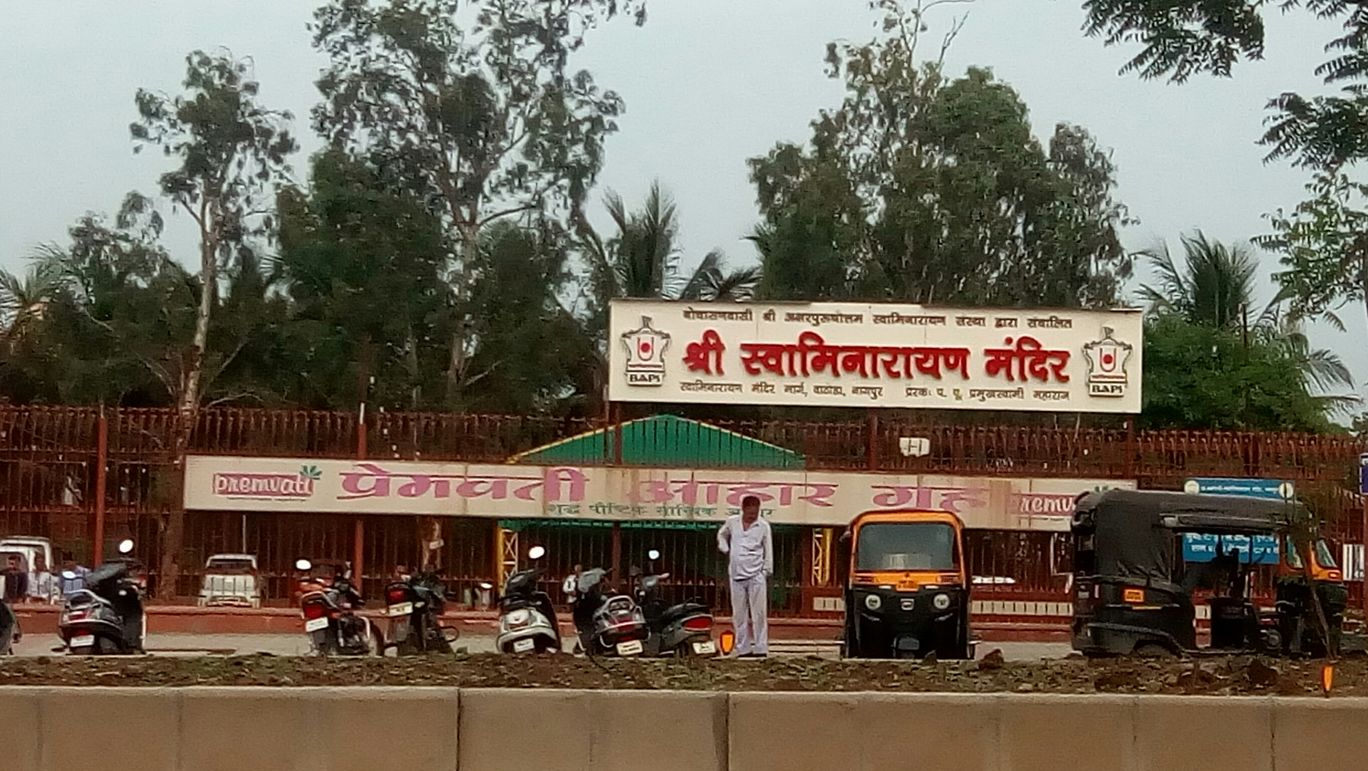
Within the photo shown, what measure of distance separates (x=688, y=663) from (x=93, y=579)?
6.37m

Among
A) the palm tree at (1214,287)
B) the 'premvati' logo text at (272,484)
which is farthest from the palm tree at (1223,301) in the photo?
the 'premvati' logo text at (272,484)

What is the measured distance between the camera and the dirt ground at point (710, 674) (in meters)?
9.23

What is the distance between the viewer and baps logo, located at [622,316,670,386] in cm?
2209

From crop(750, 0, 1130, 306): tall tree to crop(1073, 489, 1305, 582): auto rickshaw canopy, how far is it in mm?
23078

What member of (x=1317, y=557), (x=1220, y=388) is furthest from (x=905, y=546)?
(x=1220, y=388)

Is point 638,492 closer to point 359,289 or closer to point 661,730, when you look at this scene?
point 661,730

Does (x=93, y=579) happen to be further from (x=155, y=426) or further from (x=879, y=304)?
(x=879, y=304)

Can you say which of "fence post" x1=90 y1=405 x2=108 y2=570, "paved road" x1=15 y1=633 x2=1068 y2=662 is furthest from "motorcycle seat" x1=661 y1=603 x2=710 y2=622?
"fence post" x1=90 y1=405 x2=108 y2=570

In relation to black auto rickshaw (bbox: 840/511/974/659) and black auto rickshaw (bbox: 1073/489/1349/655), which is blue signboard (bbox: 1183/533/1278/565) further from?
black auto rickshaw (bbox: 840/511/974/659)

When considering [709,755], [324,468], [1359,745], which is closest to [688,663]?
[709,755]

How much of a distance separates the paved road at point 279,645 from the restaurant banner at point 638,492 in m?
1.73

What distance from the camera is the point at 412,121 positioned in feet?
125

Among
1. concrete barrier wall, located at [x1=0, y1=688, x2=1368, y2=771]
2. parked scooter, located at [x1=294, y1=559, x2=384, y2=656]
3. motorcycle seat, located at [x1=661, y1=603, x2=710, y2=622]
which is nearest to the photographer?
concrete barrier wall, located at [x1=0, y1=688, x2=1368, y2=771]

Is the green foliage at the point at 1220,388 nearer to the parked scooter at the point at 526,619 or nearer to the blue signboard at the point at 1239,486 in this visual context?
the blue signboard at the point at 1239,486
